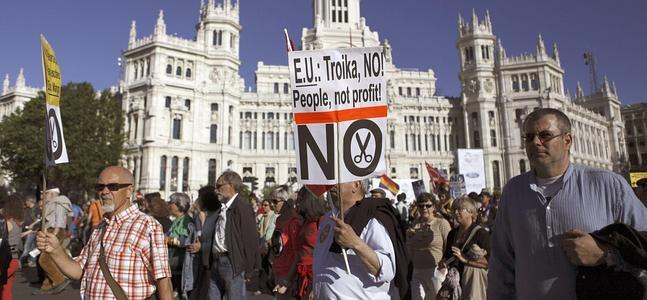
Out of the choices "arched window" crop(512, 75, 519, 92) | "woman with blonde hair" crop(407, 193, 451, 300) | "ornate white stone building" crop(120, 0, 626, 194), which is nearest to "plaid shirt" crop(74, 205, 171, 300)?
"woman with blonde hair" crop(407, 193, 451, 300)

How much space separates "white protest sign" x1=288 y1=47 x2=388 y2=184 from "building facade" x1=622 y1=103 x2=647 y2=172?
3598 inches

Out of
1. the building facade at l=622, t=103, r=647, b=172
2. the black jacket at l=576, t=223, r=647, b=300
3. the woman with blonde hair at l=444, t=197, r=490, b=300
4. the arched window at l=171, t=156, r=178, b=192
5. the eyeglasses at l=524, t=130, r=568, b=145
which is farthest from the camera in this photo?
the building facade at l=622, t=103, r=647, b=172

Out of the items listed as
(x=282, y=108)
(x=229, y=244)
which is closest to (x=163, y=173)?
(x=282, y=108)

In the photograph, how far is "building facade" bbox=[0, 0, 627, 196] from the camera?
149 feet

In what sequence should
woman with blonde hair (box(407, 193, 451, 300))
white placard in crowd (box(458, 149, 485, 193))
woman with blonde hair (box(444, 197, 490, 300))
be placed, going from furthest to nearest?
white placard in crowd (box(458, 149, 485, 193))
woman with blonde hair (box(407, 193, 451, 300))
woman with blonde hair (box(444, 197, 490, 300))

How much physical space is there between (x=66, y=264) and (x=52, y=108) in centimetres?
170

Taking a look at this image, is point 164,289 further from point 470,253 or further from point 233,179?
point 470,253

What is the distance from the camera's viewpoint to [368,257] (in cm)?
290

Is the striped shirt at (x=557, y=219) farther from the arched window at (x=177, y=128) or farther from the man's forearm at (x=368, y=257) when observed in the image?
the arched window at (x=177, y=128)

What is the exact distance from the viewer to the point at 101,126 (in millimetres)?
37938

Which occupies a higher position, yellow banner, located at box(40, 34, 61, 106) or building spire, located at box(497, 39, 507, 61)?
building spire, located at box(497, 39, 507, 61)

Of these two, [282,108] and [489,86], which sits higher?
[489,86]

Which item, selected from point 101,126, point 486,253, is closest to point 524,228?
point 486,253

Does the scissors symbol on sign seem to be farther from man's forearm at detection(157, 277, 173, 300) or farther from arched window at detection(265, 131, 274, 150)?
arched window at detection(265, 131, 274, 150)
